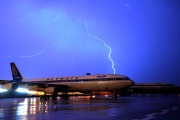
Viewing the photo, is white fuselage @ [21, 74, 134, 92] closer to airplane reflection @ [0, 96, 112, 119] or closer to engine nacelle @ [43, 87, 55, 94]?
engine nacelle @ [43, 87, 55, 94]

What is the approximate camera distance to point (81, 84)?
1918 inches

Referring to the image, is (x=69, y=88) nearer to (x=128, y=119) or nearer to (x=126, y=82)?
(x=126, y=82)

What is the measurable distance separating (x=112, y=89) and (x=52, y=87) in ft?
36.7

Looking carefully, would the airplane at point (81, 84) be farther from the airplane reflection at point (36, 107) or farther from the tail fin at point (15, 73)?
the airplane reflection at point (36, 107)

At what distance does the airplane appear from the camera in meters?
45.1

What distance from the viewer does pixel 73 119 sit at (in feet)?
44.3

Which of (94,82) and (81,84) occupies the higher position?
(94,82)

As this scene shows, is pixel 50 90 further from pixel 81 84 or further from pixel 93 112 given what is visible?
pixel 93 112

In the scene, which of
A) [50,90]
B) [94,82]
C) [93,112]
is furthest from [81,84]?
[93,112]

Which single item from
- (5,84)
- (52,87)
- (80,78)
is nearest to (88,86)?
(80,78)

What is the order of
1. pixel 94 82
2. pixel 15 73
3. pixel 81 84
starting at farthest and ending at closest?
pixel 15 73 < pixel 81 84 < pixel 94 82

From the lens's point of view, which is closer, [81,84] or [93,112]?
[93,112]

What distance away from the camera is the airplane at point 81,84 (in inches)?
1774

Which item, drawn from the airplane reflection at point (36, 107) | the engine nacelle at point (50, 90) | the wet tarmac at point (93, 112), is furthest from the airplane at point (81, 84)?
the wet tarmac at point (93, 112)
